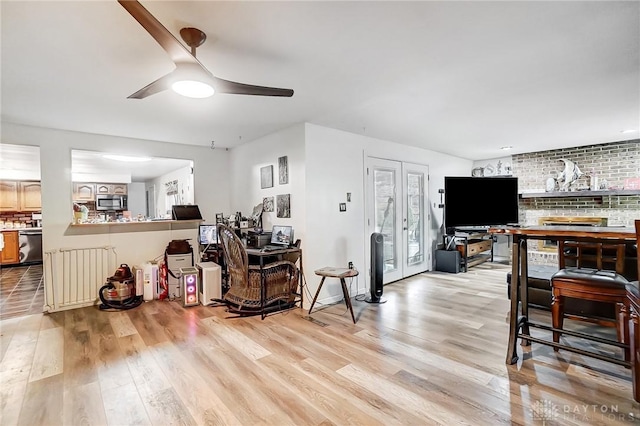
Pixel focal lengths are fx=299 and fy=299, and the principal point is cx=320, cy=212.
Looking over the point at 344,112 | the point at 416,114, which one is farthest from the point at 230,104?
the point at 416,114

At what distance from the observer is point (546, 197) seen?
6016 mm

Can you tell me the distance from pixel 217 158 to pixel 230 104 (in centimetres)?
226

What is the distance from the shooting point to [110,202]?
8133 mm

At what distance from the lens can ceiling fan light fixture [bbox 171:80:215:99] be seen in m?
1.87

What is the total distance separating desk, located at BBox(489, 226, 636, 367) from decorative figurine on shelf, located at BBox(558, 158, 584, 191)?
13.8 ft

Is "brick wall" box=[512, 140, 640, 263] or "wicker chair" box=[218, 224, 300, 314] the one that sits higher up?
"brick wall" box=[512, 140, 640, 263]

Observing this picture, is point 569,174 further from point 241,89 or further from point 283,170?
point 241,89

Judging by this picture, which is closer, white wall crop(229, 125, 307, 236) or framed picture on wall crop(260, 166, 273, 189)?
white wall crop(229, 125, 307, 236)

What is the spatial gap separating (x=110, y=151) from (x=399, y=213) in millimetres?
4421

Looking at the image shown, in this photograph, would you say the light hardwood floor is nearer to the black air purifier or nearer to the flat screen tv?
the black air purifier

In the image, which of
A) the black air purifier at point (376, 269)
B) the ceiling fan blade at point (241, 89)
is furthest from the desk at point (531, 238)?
the ceiling fan blade at point (241, 89)

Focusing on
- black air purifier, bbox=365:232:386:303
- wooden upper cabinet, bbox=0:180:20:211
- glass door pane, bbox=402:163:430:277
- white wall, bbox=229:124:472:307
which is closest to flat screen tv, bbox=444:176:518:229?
glass door pane, bbox=402:163:430:277

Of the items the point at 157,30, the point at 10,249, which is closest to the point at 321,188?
the point at 157,30

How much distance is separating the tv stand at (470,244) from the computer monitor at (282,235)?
352 centimetres
